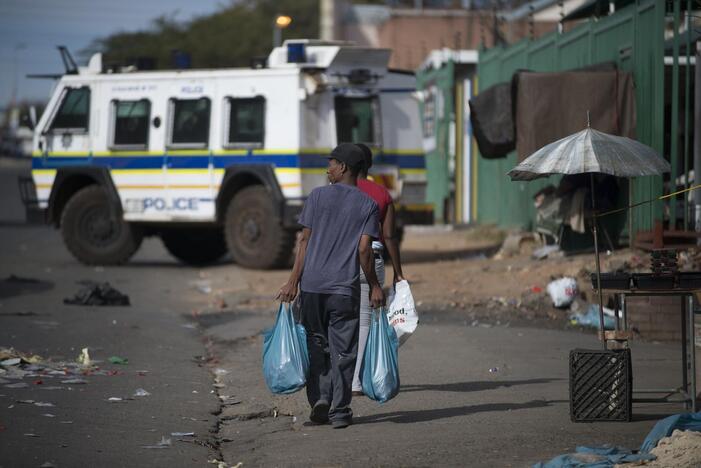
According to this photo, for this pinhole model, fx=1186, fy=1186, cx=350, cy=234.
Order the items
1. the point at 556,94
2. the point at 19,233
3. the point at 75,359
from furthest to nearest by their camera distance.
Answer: the point at 19,233
the point at 556,94
the point at 75,359

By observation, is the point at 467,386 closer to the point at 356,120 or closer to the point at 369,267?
the point at 369,267

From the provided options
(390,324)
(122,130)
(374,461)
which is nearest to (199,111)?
(122,130)

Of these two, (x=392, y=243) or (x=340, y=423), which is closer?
(x=340, y=423)

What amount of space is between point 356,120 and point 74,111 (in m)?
Answer: 4.69

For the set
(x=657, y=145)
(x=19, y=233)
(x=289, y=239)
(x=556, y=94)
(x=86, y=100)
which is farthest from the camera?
(x=19, y=233)

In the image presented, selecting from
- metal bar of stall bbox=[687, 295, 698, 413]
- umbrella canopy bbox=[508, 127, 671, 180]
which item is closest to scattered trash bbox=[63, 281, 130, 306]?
umbrella canopy bbox=[508, 127, 671, 180]

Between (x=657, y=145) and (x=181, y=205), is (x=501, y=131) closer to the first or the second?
(x=657, y=145)

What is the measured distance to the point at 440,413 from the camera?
7.89 m

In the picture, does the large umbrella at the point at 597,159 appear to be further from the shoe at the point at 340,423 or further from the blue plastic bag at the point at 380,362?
the shoe at the point at 340,423

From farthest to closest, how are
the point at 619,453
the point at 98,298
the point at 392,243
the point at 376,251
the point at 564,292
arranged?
the point at 98,298 → the point at 564,292 → the point at 392,243 → the point at 376,251 → the point at 619,453

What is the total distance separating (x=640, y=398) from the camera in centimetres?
802

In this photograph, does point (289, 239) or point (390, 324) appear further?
point (289, 239)

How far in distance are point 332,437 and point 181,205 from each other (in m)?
11.7

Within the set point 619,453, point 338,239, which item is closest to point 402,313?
point 338,239
